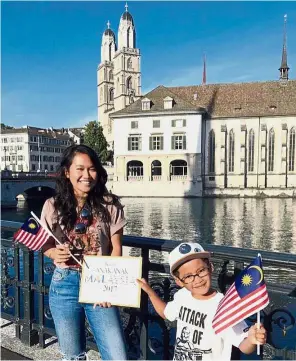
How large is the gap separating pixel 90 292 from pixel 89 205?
60 centimetres

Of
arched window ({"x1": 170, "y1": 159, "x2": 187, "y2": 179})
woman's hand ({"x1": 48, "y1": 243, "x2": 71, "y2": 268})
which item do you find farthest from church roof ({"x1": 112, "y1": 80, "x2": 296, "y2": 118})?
woman's hand ({"x1": 48, "y1": 243, "x2": 71, "y2": 268})

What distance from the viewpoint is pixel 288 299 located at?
2.25 metres

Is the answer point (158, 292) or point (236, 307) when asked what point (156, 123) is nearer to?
point (158, 292)

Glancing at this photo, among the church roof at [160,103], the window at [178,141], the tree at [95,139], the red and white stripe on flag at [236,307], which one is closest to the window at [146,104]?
the church roof at [160,103]

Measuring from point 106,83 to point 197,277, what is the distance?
90.0 m

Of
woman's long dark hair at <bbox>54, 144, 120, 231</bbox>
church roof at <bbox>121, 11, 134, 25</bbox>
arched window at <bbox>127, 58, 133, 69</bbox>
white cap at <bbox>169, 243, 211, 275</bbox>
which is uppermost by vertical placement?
church roof at <bbox>121, 11, 134, 25</bbox>

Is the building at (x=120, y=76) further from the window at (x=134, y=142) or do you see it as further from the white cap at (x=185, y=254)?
the white cap at (x=185, y=254)

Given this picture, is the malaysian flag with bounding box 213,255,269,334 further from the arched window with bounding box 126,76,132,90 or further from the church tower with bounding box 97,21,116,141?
the church tower with bounding box 97,21,116,141

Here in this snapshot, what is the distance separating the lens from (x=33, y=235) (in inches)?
107

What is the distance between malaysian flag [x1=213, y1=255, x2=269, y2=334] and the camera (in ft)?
5.85

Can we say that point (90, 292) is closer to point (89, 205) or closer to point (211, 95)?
point (89, 205)

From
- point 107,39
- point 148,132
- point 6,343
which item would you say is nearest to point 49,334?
point 6,343

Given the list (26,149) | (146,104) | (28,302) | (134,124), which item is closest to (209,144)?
(146,104)

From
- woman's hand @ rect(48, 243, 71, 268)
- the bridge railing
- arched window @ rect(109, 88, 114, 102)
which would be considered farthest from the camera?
arched window @ rect(109, 88, 114, 102)
